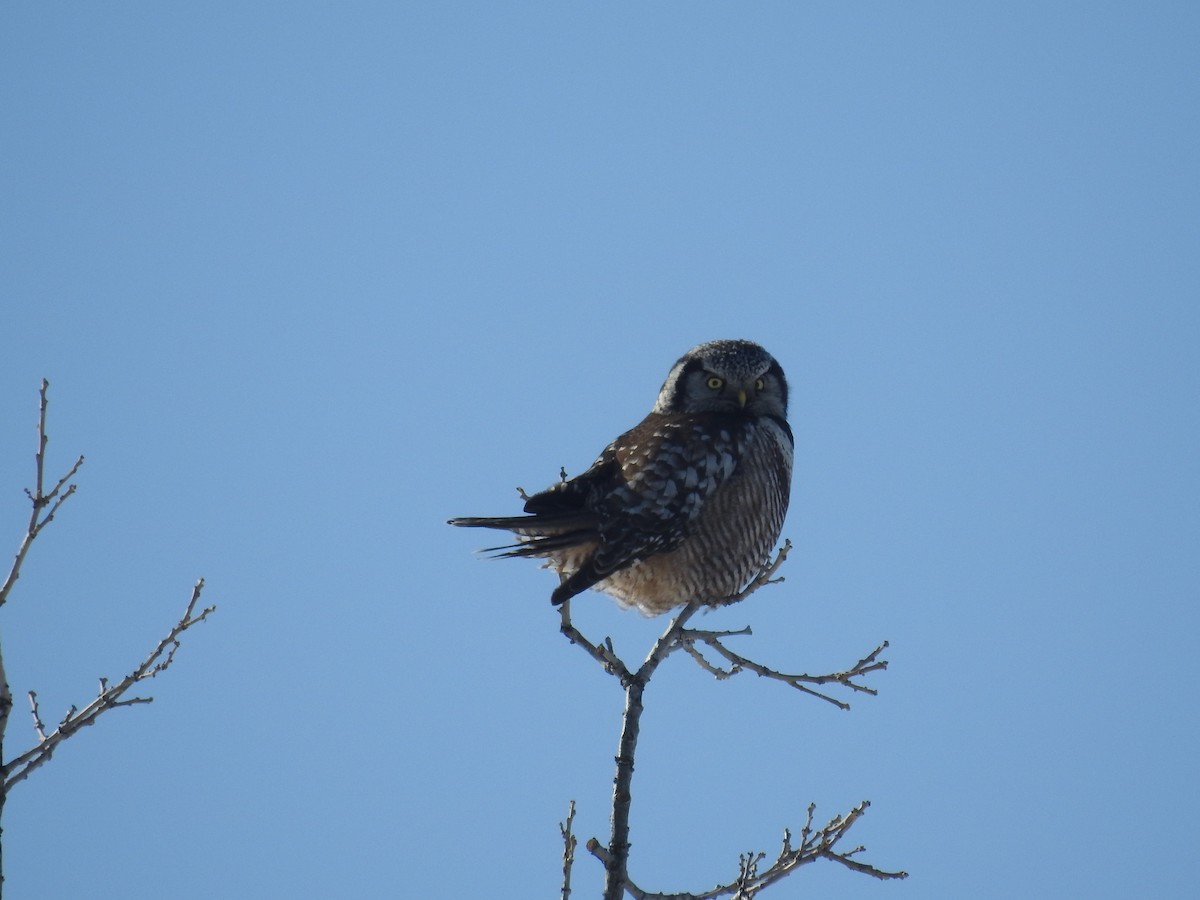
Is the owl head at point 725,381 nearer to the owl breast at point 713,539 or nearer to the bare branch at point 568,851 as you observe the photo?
the owl breast at point 713,539

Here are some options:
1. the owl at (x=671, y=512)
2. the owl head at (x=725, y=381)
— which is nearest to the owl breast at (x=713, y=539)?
the owl at (x=671, y=512)

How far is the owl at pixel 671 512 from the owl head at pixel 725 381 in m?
0.01

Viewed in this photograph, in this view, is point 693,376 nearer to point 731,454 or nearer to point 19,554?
point 731,454

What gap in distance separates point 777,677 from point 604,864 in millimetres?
1293

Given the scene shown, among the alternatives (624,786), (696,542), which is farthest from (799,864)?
(696,542)

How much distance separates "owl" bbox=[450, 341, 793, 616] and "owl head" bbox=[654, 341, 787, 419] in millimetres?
14

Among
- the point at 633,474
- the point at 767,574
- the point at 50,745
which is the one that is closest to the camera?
the point at 50,745

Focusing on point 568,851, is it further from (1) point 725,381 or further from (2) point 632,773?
(1) point 725,381

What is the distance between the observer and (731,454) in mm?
7574

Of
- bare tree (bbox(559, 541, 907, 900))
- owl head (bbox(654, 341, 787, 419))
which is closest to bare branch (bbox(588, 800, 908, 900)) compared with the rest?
bare tree (bbox(559, 541, 907, 900))

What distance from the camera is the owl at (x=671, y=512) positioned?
702 cm

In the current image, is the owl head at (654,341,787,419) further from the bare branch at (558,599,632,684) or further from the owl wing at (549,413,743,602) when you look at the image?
the bare branch at (558,599,632,684)

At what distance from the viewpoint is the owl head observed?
825cm

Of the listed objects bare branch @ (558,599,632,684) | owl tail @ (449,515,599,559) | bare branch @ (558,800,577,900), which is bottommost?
bare branch @ (558,800,577,900)
